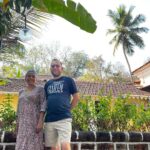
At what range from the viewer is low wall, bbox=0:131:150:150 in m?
3.05

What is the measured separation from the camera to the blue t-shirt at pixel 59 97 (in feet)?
9.73

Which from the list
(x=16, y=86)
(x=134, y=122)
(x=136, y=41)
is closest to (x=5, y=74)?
(x=134, y=122)

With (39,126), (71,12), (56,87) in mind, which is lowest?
(39,126)

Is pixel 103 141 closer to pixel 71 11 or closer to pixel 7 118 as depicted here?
pixel 7 118

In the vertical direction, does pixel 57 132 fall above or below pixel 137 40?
below

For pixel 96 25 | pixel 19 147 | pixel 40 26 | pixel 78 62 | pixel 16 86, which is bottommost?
pixel 19 147

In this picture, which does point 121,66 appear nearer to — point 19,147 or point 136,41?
point 136,41

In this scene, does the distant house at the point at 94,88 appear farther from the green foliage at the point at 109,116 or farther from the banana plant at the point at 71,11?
the banana plant at the point at 71,11

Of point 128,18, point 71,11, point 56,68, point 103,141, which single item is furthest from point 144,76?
point 71,11

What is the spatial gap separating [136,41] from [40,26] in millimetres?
27459

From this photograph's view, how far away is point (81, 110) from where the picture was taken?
3.78 meters

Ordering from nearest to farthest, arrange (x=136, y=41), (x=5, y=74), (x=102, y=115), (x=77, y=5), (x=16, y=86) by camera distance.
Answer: (x=77, y=5), (x=5, y=74), (x=102, y=115), (x=16, y=86), (x=136, y=41)

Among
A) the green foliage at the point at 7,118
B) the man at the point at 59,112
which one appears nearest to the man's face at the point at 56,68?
the man at the point at 59,112

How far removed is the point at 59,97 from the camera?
3.01 meters
